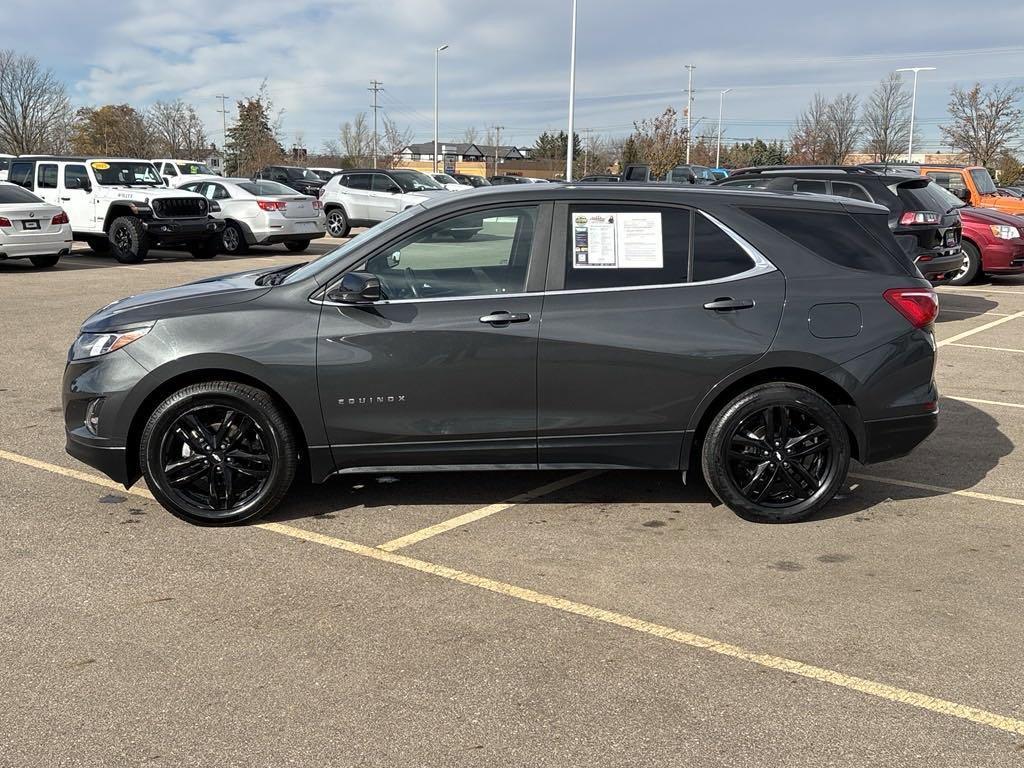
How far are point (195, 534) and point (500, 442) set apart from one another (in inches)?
61.7

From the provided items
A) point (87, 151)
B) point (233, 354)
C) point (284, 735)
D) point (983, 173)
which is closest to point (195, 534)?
point (233, 354)

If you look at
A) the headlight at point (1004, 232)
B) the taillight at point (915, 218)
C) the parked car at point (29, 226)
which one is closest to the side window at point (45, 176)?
the parked car at point (29, 226)

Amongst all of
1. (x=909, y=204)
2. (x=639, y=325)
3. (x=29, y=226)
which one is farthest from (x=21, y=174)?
(x=639, y=325)

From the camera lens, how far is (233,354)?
15.7 feet

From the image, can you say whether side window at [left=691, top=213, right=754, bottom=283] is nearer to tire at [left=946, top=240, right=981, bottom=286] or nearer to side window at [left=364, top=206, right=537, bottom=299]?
side window at [left=364, top=206, right=537, bottom=299]

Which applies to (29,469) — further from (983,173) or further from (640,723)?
(983,173)

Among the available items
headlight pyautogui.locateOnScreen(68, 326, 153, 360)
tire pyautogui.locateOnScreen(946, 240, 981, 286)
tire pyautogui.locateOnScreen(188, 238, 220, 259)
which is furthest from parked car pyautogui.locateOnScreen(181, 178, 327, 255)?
headlight pyautogui.locateOnScreen(68, 326, 153, 360)

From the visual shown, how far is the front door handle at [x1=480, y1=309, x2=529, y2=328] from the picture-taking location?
4.80 meters

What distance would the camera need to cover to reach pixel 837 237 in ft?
16.8

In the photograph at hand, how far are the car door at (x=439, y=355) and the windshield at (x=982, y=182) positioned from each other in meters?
18.7

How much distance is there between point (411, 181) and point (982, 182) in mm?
13153

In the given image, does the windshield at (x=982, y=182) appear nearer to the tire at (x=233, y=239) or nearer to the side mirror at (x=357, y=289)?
the tire at (x=233, y=239)

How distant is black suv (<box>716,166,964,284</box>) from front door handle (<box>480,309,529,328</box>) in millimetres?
7720

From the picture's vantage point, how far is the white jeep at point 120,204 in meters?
19.0
